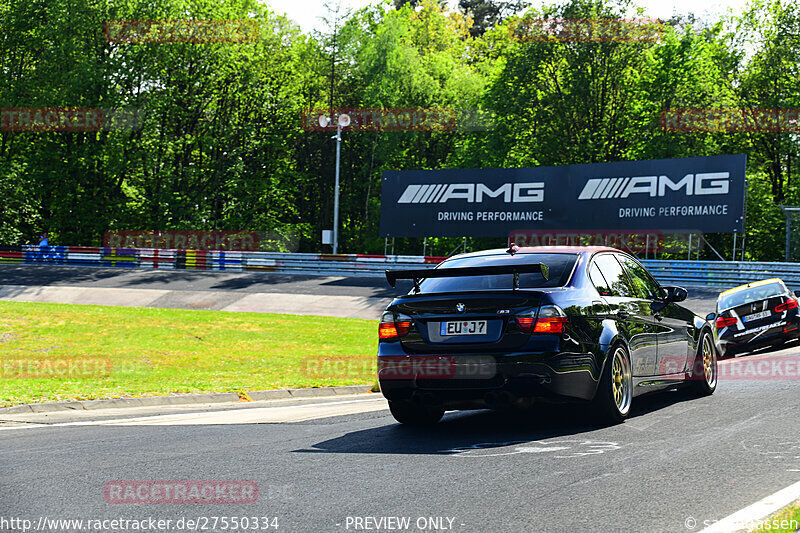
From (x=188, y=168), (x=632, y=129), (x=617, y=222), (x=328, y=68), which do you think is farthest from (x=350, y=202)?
(x=617, y=222)

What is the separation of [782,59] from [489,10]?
116 feet

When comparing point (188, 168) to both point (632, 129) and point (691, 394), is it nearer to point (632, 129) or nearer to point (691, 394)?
point (632, 129)

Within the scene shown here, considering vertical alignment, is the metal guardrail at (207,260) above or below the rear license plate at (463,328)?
below

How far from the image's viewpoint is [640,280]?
367 inches

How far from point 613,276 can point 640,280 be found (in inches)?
29.3

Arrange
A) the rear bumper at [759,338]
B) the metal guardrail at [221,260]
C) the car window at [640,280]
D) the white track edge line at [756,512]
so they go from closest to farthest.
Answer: the white track edge line at [756,512]
the car window at [640,280]
the rear bumper at [759,338]
the metal guardrail at [221,260]

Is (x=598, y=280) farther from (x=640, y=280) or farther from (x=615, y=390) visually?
(x=640, y=280)

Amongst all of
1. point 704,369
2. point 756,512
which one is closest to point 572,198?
point 704,369

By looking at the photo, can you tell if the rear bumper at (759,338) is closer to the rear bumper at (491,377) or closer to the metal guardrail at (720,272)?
the rear bumper at (491,377)

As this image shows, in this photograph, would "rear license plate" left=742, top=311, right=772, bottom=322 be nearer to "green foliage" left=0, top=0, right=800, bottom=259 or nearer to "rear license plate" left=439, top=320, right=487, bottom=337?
"rear license plate" left=439, top=320, right=487, bottom=337

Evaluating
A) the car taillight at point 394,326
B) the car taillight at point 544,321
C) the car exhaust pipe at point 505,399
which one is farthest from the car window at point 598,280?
the car taillight at point 394,326

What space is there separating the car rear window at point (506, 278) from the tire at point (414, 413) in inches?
43.1

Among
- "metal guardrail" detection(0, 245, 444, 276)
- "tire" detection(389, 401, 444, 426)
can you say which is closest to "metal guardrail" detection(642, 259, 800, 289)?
"metal guardrail" detection(0, 245, 444, 276)

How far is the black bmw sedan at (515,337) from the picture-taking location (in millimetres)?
7363
